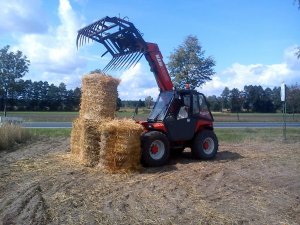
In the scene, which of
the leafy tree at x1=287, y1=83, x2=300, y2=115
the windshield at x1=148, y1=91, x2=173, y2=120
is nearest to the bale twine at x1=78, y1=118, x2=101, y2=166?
the windshield at x1=148, y1=91, x2=173, y2=120

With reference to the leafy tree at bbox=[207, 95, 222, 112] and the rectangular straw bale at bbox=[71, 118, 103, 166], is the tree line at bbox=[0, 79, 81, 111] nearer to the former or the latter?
the leafy tree at bbox=[207, 95, 222, 112]

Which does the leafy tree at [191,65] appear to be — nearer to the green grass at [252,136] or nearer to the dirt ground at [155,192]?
the green grass at [252,136]

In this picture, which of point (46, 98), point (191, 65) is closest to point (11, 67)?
point (191, 65)

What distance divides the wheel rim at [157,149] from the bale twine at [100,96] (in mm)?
1479

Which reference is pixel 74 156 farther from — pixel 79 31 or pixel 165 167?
pixel 79 31

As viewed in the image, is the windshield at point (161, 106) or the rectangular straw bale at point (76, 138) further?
the rectangular straw bale at point (76, 138)

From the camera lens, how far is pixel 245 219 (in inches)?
260

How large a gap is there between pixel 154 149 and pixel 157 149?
0.34ft

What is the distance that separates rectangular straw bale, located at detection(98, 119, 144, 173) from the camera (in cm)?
1034

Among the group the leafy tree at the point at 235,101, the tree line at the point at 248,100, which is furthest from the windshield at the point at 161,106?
the leafy tree at the point at 235,101

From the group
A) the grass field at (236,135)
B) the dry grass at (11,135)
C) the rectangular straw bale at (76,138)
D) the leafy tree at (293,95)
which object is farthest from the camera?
the leafy tree at (293,95)

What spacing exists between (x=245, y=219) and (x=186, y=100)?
609cm

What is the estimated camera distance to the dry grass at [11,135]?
14961mm

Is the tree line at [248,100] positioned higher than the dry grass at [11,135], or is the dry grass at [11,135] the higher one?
the tree line at [248,100]
